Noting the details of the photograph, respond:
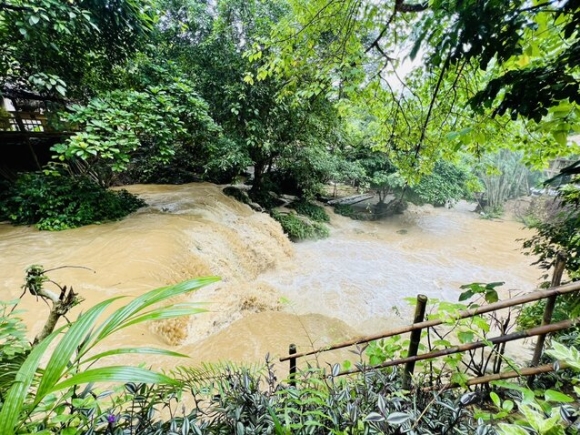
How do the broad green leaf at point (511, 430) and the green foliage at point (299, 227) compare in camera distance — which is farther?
the green foliage at point (299, 227)

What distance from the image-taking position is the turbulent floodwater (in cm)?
334

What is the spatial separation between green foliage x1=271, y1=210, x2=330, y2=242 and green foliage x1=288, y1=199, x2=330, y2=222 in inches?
25.7

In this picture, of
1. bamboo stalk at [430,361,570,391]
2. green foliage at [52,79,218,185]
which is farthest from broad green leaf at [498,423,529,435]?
green foliage at [52,79,218,185]

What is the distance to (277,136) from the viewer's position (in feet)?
23.9

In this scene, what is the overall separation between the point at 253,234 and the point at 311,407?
5.84 metres

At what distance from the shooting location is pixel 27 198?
4.97 m

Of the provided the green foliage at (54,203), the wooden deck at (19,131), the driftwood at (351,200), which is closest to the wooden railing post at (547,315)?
the green foliage at (54,203)

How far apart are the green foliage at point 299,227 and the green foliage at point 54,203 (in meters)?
4.57

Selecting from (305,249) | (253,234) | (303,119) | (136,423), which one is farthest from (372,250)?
(136,423)

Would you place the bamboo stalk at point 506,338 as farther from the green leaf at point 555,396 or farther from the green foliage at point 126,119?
Result: the green foliage at point 126,119

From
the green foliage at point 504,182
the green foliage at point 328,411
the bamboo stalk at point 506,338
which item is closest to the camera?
the green foliage at point 328,411

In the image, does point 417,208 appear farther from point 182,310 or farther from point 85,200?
point 182,310

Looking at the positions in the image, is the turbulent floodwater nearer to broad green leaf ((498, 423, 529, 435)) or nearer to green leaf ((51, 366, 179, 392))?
green leaf ((51, 366, 179, 392))

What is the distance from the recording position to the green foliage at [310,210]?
33.1 feet
